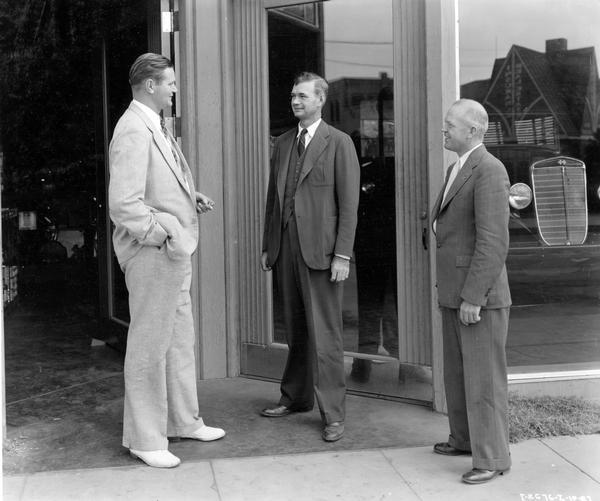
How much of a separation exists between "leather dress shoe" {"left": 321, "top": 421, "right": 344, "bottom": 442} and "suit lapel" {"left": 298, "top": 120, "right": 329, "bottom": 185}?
1259 mm

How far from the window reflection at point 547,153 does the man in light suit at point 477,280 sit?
1.01m

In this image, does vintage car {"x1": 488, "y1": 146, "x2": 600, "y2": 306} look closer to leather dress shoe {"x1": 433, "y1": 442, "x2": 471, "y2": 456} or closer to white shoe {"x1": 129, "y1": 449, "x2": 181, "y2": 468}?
leather dress shoe {"x1": 433, "y1": 442, "x2": 471, "y2": 456}

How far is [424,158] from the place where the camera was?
4.32 metres

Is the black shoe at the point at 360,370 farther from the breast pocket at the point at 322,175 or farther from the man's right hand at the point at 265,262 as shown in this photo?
the breast pocket at the point at 322,175

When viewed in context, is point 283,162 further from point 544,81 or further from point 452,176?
point 544,81

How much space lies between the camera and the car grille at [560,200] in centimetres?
446

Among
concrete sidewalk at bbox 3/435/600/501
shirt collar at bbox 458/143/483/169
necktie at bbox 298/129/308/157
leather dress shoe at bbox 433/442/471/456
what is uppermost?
necktie at bbox 298/129/308/157

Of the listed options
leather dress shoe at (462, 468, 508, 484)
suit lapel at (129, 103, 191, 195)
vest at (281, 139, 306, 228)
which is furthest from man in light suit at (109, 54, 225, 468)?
leather dress shoe at (462, 468, 508, 484)

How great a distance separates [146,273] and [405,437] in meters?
1.55

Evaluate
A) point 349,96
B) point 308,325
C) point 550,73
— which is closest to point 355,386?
point 308,325

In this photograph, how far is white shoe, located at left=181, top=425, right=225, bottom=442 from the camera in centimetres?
389

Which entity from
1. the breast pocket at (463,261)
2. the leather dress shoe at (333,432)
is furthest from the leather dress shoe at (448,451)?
the breast pocket at (463,261)

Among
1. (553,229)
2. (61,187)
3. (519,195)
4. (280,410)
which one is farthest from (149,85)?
(61,187)

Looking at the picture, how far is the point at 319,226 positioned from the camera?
3949 millimetres
